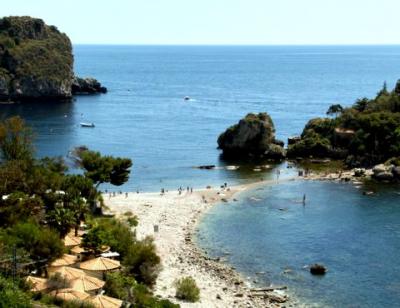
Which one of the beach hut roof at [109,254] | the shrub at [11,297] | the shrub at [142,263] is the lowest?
the shrub at [142,263]

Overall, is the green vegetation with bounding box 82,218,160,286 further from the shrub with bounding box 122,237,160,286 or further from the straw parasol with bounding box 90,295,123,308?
the straw parasol with bounding box 90,295,123,308

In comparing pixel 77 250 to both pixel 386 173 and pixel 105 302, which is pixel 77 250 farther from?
pixel 386 173

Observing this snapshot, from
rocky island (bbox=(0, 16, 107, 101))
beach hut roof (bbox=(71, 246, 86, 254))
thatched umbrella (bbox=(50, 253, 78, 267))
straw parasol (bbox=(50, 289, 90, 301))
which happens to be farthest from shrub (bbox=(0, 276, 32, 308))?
rocky island (bbox=(0, 16, 107, 101))

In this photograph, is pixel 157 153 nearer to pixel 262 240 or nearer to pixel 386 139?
pixel 386 139

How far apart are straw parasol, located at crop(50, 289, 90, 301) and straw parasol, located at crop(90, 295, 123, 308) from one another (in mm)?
702

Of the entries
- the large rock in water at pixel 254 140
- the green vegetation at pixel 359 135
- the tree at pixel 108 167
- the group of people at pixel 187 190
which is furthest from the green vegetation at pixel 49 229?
the green vegetation at pixel 359 135

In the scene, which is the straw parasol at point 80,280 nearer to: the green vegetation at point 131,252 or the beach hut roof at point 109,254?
the beach hut roof at point 109,254

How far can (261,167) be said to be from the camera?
9456 cm

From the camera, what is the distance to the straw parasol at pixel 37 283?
124ft

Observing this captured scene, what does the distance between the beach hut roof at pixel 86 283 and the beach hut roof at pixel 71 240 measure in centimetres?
706

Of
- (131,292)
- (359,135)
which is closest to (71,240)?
(131,292)

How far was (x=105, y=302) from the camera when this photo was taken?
3722 centimetres

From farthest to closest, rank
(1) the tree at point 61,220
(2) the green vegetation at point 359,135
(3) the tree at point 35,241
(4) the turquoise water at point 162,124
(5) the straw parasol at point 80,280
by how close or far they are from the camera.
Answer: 1. (4) the turquoise water at point 162,124
2. (2) the green vegetation at point 359,135
3. (1) the tree at point 61,220
4. (3) the tree at point 35,241
5. (5) the straw parasol at point 80,280

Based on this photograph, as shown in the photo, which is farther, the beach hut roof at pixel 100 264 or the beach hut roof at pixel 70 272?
the beach hut roof at pixel 100 264
